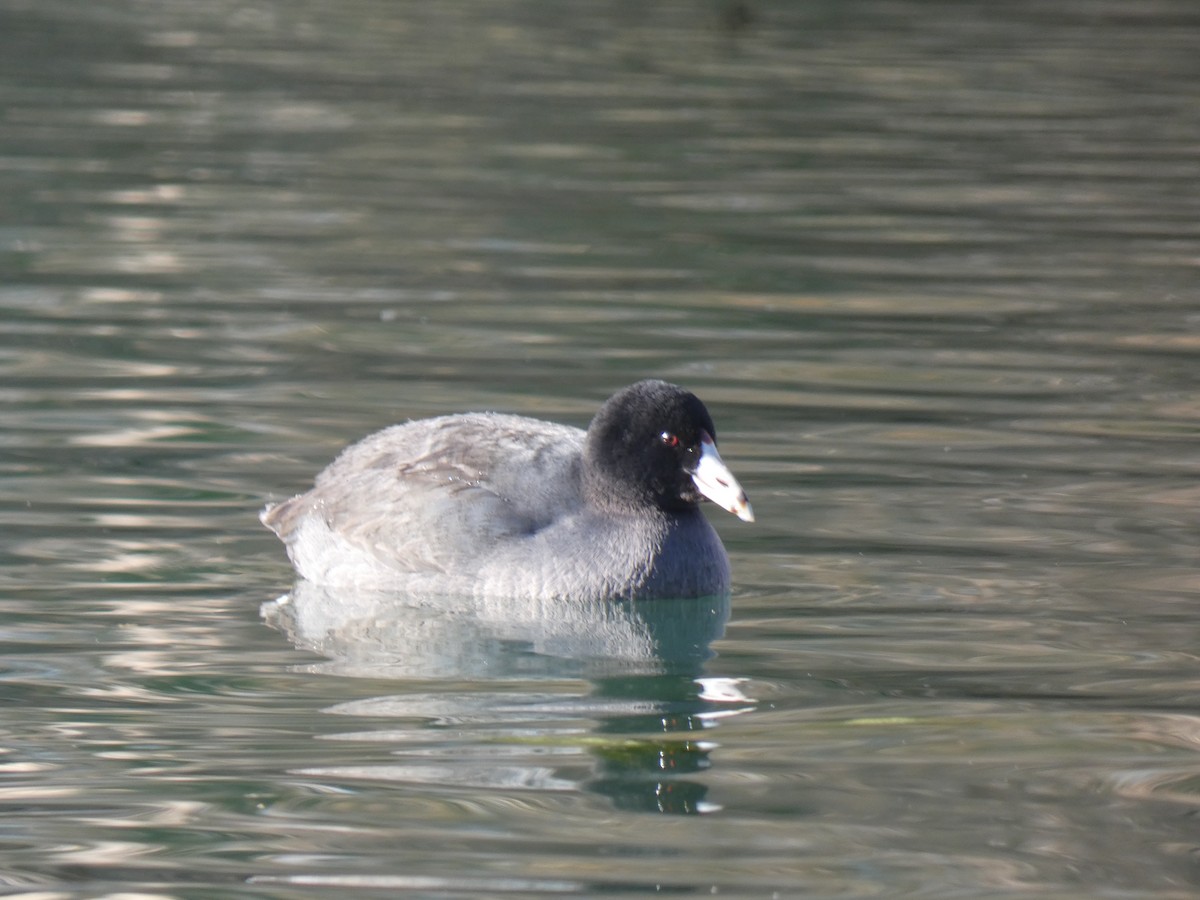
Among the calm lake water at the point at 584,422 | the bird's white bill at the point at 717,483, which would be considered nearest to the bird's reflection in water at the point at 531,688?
the calm lake water at the point at 584,422

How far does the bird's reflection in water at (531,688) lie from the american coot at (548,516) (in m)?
0.09

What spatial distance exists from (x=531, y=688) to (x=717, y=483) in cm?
117

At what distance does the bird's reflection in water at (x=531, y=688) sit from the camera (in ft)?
19.8

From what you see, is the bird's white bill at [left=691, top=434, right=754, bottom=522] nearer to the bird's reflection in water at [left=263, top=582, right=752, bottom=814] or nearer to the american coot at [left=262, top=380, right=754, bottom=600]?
the american coot at [left=262, top=380, right=754, bottom=600]

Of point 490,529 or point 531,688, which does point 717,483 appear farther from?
point 531,688

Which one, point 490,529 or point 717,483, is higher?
point 717,483

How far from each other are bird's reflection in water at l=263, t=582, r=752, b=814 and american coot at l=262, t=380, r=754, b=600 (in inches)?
3.4

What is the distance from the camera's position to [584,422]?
9852mm

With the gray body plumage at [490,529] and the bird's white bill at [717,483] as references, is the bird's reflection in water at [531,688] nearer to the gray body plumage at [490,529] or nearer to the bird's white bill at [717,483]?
the gray body plumage at [490,529]

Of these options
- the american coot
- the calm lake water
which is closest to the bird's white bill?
the american coot

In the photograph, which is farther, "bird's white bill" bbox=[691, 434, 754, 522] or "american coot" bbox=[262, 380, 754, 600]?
"american coot" bbox=[262, 380, 754, 600]

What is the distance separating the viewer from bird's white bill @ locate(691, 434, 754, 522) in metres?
7.57

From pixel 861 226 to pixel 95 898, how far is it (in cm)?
1025

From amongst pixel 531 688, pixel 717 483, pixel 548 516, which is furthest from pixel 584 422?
pixel 531 688
